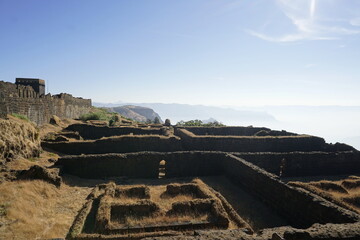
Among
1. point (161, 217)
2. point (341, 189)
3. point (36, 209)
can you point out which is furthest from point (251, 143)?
point (36, 209)

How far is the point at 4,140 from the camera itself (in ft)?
51.6

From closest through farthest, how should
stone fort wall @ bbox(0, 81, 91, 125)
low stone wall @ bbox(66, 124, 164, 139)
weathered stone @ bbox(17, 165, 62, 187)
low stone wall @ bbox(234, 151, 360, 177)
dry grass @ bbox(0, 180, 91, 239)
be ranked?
dry grass @ bbox(0, 180, 91, 239)
weathered stone @ bbox(17, 165, 62, 187)
low stone wall @ bbox(234, 151, 360, 177)
stone fort wall @ bbox(0, 81, 91, 125)
low stone wall @ bbox(66, 124, 164, 139)

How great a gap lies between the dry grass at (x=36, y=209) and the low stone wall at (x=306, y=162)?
11512mm

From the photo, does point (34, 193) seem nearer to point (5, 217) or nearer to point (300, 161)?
point (5, 217)

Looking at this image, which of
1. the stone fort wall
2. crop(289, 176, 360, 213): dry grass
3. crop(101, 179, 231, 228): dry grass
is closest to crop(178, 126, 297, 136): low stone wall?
crop(289, 176, 360, 213): dry grass

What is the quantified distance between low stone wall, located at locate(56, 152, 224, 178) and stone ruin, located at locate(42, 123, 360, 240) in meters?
0.06

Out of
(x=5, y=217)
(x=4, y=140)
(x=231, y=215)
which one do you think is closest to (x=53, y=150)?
(x=4, y=140)

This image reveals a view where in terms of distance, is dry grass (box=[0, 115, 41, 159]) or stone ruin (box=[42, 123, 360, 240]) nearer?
stone ruin (box=[42, 123, 360, 240])

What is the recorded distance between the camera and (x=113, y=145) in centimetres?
2233

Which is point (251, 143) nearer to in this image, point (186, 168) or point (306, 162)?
point (306, 162)

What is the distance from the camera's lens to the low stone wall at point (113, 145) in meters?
22.0

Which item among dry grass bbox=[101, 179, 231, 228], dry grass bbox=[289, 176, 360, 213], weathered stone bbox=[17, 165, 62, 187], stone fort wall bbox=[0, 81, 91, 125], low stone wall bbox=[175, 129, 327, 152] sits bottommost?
dry grass bbox=[101, 179, 231, 228]

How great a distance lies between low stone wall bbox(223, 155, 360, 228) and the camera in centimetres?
986

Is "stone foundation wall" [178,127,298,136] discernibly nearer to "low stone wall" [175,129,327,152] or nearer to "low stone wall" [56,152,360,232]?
"low stone wall" [175,129,327,152]
